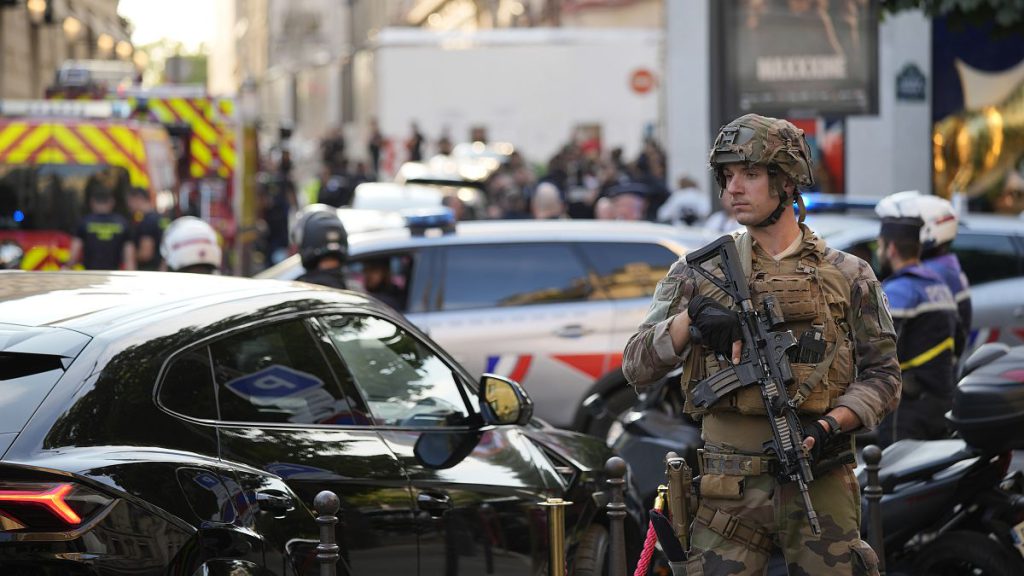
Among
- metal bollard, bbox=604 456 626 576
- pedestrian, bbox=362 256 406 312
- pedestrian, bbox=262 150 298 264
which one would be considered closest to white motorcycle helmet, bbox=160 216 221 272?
pedestrian, bbox=362 256 406 312

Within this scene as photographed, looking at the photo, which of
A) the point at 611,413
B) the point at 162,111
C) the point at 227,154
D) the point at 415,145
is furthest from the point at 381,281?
the point at 415,145

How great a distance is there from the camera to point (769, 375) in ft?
14.0

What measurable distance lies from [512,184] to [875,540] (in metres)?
14.2

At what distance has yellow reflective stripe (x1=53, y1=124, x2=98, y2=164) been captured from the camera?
47.6 ft

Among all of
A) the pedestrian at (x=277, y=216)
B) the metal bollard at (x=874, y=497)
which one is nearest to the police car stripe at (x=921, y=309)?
the metal bollard at (x=874, y=497)

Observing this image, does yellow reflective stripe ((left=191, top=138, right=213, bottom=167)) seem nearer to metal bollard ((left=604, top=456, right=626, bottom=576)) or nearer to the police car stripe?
the police car stripe

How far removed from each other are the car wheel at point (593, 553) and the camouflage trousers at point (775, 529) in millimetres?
1350

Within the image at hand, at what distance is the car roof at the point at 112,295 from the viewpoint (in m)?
4.36

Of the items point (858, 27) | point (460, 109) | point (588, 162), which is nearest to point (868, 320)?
point (858, 27)

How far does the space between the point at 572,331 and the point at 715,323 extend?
5.74 m

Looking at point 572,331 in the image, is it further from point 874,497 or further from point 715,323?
point 715,323

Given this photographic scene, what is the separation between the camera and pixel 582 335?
9953 millimetres

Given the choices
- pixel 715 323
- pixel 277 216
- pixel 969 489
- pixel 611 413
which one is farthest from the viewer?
pixel 277 216

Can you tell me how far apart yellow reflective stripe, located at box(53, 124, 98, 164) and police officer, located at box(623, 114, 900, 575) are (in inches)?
428
